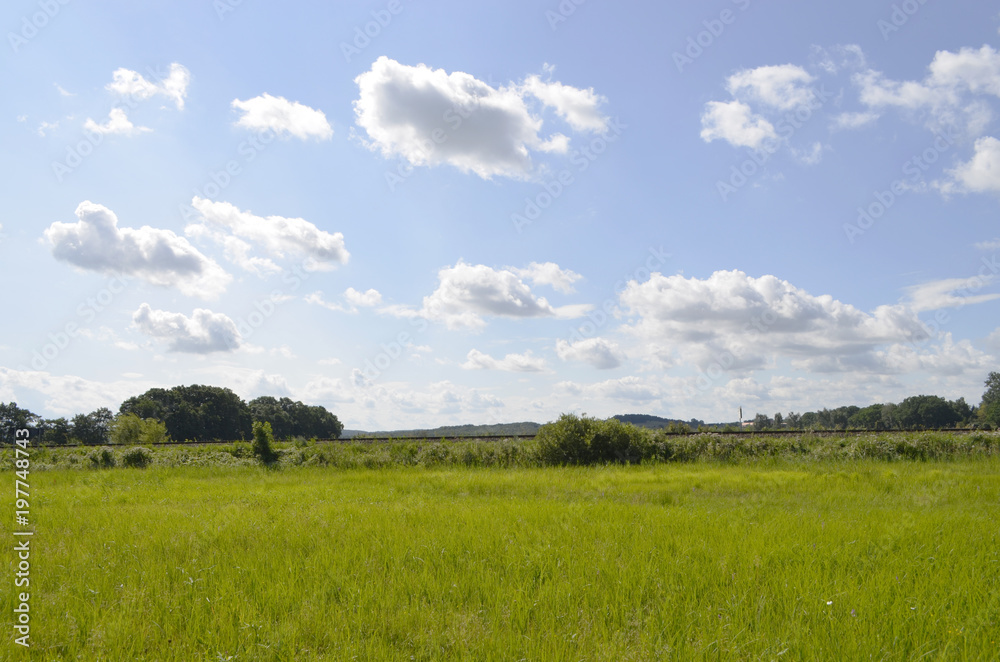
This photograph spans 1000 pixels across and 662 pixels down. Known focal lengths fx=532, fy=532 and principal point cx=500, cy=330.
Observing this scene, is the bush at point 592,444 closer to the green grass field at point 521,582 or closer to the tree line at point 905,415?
the green grass field at point 521,582

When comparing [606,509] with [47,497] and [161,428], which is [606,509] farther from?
[161,428]

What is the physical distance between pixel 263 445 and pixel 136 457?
6507 millimetres

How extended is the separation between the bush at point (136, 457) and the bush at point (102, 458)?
21.6 inches

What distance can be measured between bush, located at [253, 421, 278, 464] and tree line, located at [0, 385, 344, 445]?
132ft

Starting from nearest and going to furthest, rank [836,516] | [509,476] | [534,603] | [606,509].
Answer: [534,603] → [836,516] → [606,509] → [509,476]

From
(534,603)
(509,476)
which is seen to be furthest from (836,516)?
(509,476)

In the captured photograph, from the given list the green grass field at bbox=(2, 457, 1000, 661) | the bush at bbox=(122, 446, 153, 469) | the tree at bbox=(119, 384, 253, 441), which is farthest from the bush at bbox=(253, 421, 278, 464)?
the tree at bbox=(119, 384, 253, 441)

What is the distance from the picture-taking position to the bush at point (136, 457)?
2461 cm

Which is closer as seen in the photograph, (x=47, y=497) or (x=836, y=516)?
(x=836, y=516)

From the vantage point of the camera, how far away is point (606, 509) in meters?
10.2

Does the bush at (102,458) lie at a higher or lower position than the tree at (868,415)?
higher

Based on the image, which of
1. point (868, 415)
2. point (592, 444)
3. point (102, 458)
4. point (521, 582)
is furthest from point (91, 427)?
point (868, 415)

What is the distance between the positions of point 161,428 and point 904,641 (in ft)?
228

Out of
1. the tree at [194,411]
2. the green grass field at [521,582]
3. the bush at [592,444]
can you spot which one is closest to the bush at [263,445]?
the bush at [592,444]
